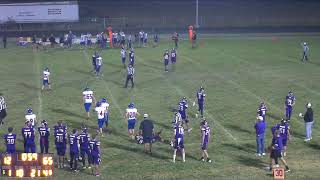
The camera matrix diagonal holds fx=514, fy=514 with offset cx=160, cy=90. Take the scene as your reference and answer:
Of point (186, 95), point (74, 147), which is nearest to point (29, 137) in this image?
point (74, 147)

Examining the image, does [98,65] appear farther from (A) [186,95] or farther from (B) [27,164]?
(B) [27,164]

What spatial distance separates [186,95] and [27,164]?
14021 mm

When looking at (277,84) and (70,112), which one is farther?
(277,84)

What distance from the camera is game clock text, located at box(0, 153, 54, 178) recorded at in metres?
17.0

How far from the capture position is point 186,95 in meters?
29.5

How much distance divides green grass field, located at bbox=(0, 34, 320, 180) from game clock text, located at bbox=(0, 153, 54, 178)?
804 millimetres

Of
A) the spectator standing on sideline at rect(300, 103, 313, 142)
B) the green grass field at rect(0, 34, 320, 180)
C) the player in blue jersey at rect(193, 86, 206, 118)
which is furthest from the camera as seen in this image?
the player in blue jersey at rect(193, 86, 206, 118)

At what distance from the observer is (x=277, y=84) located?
32.4 m

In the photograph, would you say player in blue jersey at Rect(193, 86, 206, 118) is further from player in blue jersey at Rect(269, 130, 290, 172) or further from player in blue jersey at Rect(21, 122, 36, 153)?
player in blue jersey at Rect(21, 122, 36, 153)

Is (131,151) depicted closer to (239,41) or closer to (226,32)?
(239,41)

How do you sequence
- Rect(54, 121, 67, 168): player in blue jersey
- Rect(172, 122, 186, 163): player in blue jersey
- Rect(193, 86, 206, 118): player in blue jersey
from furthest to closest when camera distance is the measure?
Rect(193, 86, 206, 118): player in blue jersey → Rect(172, 122, 186, 163): player in blue jersey → Rect(54, 121, 67, 168): player in blue jersey

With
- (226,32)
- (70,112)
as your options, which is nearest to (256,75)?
(70,112)

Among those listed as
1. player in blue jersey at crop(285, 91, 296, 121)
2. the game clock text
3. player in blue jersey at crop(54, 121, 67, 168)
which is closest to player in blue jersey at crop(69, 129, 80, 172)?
player in blue jersey at crop(54, 121, 67, 168)

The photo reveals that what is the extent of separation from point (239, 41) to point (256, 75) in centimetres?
2082
